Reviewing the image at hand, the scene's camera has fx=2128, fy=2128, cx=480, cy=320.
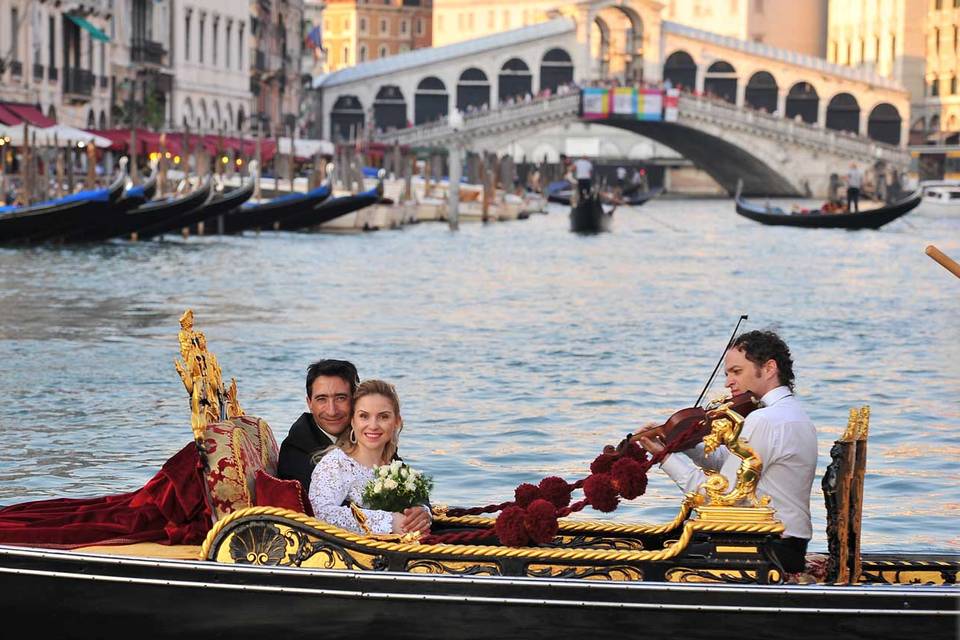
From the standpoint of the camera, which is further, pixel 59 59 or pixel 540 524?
pixel 59 59

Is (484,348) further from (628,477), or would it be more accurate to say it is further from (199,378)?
(628,477)

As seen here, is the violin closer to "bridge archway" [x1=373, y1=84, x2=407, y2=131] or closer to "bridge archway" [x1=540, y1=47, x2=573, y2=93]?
"bridge archway" [x1=373, y1=84, x2=407, y2=131]

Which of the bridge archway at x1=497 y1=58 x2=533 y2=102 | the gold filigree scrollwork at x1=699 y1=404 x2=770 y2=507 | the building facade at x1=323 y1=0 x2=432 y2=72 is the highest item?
the building facade at x1=323 y1=0 x2=432 y2=72

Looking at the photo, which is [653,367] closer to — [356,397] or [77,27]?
[356,397]

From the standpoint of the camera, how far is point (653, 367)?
1048 centimetres

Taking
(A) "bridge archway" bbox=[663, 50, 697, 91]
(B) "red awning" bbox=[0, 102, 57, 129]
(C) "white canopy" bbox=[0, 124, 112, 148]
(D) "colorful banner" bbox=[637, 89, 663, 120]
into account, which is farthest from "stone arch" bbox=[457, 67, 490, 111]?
(C) "white canopy" bbox=[0, 124, 112, 148]

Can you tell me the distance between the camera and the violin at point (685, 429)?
371cm

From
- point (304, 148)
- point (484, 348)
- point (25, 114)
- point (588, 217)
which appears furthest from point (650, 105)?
point (484, 348)

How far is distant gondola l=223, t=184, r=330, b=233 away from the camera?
25.6 metres

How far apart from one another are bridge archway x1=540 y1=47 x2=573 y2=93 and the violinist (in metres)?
53.8

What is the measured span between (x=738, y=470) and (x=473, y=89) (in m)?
54.6

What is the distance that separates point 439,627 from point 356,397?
1.43ft

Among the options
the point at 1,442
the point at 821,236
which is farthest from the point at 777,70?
the point at 1,442

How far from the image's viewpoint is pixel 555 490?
3.93 metres
